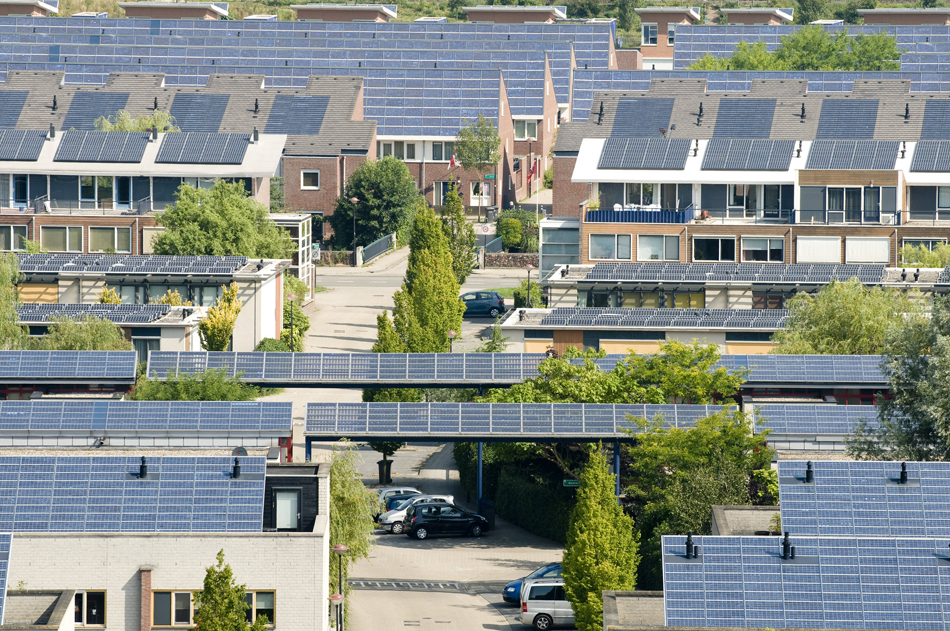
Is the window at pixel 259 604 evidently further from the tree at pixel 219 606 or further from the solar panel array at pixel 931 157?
the solar panel array at pixel 931 157

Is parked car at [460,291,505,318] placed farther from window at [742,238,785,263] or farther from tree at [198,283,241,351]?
tree at [198,283,241,351]

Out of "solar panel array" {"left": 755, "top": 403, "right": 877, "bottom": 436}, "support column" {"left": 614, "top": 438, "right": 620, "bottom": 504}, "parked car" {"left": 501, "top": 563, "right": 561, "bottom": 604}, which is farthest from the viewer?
"support column" {"left": 614, "top": 438, "right": 620, "bottom": 504}

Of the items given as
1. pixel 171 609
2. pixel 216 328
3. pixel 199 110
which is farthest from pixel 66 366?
pixel 199 110

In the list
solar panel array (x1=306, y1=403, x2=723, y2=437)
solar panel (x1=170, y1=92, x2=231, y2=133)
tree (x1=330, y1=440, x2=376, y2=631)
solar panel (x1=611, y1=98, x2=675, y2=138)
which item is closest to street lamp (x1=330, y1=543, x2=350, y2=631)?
tree (x1=330, y1=440, x2=376, y2=631)

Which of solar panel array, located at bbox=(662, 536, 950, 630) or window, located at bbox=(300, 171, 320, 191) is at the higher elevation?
window, located at bbox=(300, 171, 320, 191)

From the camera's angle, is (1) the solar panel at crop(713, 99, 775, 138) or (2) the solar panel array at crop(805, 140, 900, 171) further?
(1) the solar panel at crop(713, 99, 775, 138)

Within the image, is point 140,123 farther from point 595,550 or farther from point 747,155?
point 595,550
